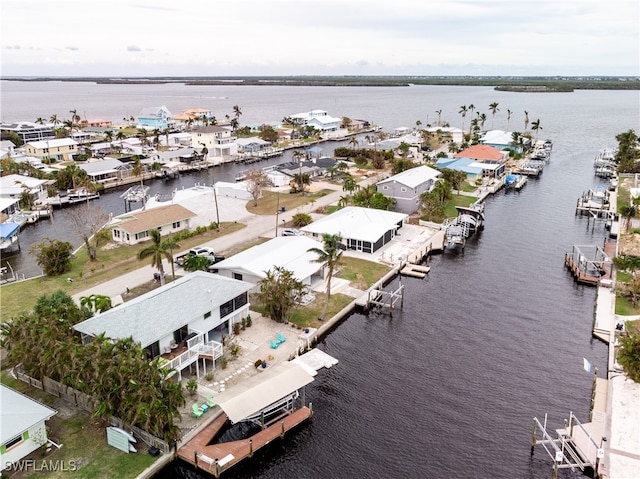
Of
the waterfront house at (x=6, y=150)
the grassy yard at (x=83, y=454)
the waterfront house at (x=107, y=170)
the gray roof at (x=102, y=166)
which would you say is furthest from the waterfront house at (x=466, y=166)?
the waterfront house at (x=6, y=150)

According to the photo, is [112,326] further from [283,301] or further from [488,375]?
[488,375]

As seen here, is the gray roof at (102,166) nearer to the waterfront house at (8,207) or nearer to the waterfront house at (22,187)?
the waterfront house at (22,187)

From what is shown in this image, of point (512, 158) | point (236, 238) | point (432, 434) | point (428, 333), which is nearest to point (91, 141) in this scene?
point (236, 238)

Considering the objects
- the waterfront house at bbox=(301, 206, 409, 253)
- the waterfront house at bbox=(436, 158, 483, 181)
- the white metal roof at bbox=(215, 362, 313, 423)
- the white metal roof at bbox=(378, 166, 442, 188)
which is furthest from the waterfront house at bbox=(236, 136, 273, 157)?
the white metal roof at bbox=(215, 362, 313, 423)

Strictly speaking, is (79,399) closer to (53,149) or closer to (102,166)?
(102,166)

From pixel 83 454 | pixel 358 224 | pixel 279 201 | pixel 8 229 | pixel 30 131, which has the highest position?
pixel 30 131

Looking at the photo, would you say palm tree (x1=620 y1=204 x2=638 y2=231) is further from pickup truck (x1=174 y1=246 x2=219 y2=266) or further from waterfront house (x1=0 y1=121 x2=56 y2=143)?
waterfront house (x1=0 y1=121 x2=56 y2=143)

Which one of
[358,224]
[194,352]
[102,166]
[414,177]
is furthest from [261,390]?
[102,166]
